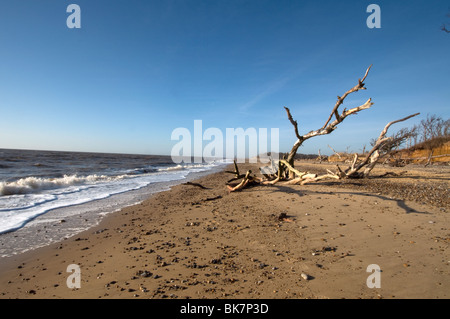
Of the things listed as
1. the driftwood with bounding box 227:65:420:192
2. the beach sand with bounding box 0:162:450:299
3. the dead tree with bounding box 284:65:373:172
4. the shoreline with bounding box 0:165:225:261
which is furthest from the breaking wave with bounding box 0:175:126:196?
the dead tree with bounding box 284:65:373:172

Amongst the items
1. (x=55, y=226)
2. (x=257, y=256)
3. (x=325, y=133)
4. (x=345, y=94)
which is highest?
(x=345, y=94)

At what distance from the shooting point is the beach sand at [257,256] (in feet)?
8.16

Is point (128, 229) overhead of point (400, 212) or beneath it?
beneath

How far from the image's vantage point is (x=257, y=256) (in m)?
3.27

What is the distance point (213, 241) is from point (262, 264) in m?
1.23

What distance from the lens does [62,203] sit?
7.52 metres

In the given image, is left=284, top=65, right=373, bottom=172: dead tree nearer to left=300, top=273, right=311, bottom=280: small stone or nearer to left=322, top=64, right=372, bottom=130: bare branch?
left=322, top=64, right=372, bottom=130: bare branch

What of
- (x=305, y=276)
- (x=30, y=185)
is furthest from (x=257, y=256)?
(x=30, y=185)

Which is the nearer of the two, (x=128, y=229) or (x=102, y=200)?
(x=128, y=229)

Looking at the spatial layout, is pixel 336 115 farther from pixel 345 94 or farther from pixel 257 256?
pixel 257 256

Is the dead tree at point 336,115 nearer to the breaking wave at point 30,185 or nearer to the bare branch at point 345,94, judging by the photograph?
the bare branch at point 345,94

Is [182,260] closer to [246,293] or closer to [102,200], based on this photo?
[246,293]

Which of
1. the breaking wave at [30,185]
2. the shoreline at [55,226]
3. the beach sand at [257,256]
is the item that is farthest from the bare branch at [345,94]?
the breaking wave at [30,185]
